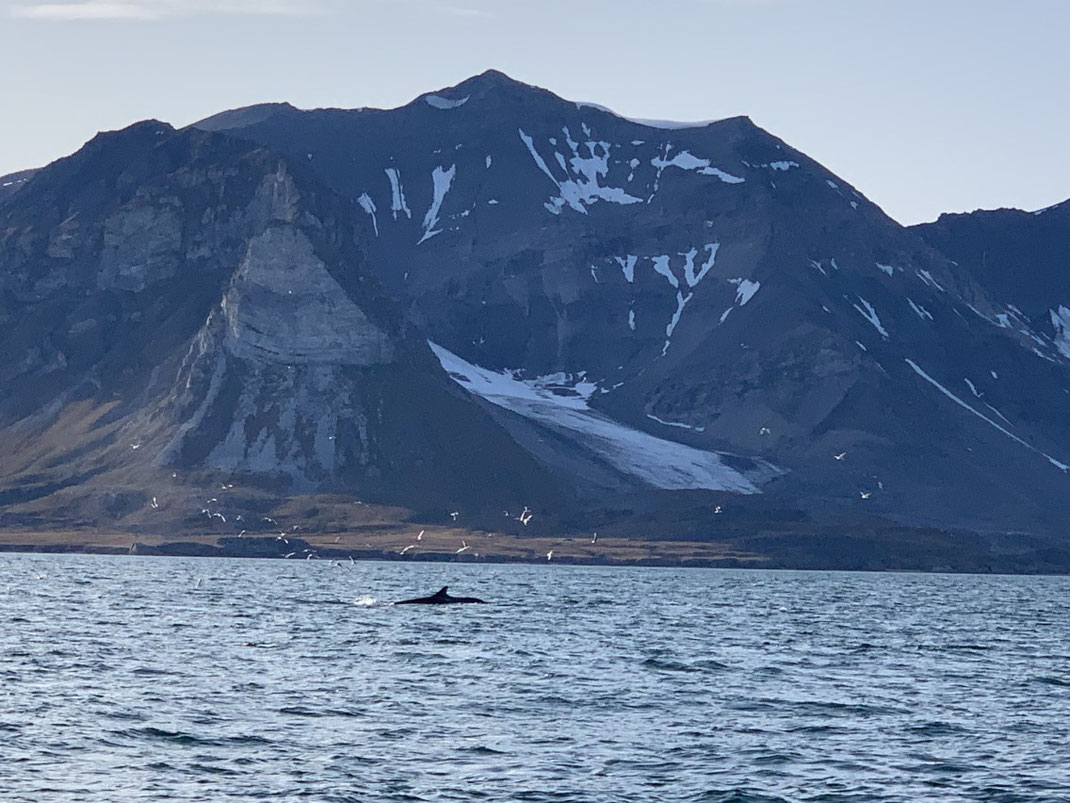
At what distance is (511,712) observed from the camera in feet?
259

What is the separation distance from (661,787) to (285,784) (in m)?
11.8

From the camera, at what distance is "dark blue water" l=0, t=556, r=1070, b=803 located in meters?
61.7

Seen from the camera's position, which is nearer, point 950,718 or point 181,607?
point 950,718

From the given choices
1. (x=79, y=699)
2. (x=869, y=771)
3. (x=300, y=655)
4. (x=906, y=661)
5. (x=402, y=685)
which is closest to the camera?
(x=869, y=771)

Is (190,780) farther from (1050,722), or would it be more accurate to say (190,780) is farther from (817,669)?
(817,669)

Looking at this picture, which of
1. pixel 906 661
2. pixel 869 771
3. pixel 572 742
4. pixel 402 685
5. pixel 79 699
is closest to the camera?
pixel 869 771

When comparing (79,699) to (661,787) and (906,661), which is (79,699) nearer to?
(661,787)

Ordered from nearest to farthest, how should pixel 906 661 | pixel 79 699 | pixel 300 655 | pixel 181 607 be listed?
pixel 79 699 < pixel 300 655 < pixel 906 661 < pixel 181 607

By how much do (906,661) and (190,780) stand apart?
202 ft

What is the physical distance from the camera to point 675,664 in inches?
4117

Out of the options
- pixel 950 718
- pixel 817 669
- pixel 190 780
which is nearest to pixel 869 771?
pixel 950 718

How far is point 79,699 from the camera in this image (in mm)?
79250

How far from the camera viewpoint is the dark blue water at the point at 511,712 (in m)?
61.7

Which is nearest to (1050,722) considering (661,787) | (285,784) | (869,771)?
(869,771)
